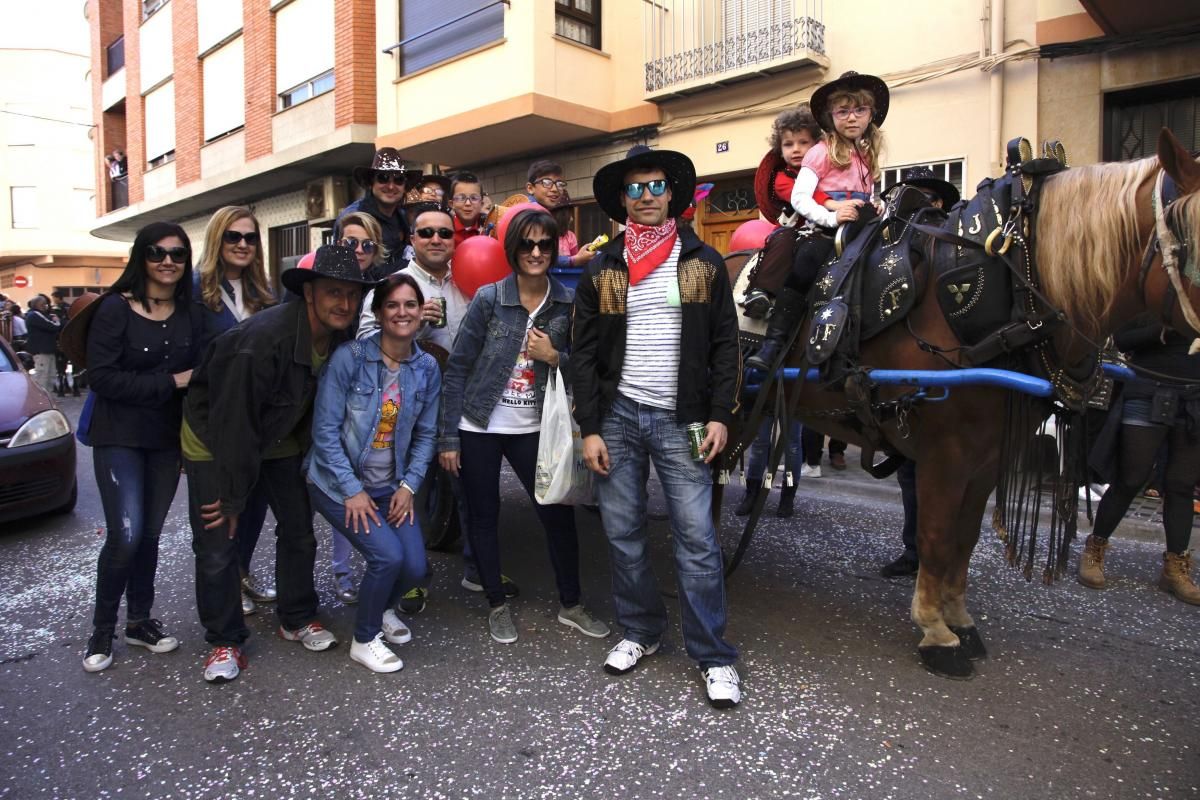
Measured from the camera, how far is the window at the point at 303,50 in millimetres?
14125

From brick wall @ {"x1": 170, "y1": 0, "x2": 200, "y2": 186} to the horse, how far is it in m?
17.9

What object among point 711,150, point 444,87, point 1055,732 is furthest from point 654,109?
point 1055,732

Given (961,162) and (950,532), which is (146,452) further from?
(961,162)

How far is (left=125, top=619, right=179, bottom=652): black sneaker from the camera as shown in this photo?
3594mm

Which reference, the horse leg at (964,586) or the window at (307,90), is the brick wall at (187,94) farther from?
the horse leg at (964,586)

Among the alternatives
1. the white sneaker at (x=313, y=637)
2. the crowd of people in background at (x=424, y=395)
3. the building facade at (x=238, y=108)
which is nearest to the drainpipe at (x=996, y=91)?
the crowd of people in background at (x=424, y=395)

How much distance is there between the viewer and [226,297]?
392 centimetres

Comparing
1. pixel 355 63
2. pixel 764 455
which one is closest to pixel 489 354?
pixel 764 455

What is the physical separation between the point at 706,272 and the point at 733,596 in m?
1.93

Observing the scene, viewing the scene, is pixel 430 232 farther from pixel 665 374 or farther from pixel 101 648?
pixel 101 648

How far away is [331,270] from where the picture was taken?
3.23 m

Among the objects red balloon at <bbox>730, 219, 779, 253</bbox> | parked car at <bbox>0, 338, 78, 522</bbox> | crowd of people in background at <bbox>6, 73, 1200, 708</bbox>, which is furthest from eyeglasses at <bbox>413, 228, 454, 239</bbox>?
parked car at <bbox>0, 338, 78, 522</bbox>

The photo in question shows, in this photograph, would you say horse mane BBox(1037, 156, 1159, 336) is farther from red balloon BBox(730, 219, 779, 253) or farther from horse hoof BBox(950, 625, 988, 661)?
red balloon BBox(730, 219, 779, 253)

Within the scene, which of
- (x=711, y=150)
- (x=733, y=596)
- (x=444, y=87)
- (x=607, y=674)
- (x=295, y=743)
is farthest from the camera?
(x=444, y=87)
